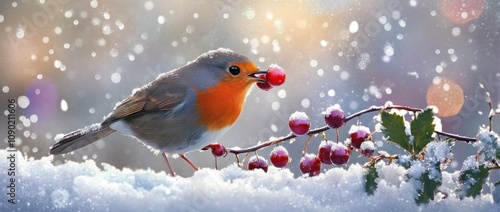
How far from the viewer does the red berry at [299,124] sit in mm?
1630

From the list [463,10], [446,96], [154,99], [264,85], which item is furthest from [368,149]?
[463,10]

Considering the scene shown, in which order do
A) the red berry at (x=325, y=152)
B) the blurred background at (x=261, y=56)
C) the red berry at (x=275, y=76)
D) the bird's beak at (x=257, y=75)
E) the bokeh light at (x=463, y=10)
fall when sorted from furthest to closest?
the bokeh light at (x=463, y=10)
the blurred background at (x=261, y=56)
the bird's beak at (x=257, y=75)
the red berry at (x=275, y=76)
the red berry at (x=325, y=152)

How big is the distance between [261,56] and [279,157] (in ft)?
9.04

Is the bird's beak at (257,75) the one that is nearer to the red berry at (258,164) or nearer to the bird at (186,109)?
the bird at (186,109)

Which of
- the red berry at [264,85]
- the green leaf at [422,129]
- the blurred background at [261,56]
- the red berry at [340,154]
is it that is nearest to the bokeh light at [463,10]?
the blurred background at [261,56]

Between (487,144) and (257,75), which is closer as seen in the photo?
(487,144)

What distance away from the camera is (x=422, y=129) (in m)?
1.28

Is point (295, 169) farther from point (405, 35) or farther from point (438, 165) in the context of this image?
point (438, 165)

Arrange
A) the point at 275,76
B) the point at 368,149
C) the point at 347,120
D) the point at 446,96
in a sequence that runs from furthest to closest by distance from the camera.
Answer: the point at 446,96 < the point at 275,76 < the point at 347,120 < the point at 368,149

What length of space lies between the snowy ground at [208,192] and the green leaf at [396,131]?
0.29 ft

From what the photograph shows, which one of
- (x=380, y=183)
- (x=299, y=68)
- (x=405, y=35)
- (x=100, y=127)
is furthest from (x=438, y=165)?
(x=405, y=35)

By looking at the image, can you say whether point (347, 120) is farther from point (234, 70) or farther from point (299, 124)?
point (234, 70)

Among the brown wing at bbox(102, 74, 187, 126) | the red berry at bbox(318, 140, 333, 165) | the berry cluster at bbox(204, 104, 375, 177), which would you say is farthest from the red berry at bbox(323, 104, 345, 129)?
the brown wing at bbox(102, 74, 187, 126)

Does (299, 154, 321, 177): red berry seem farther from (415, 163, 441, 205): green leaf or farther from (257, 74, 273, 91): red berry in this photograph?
(415, 163, 441, 205): green leaf
